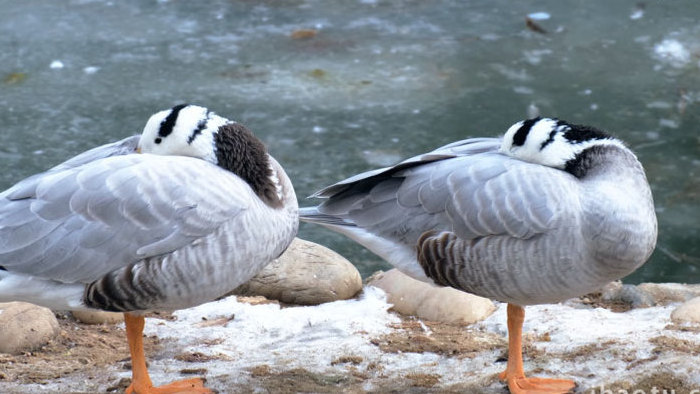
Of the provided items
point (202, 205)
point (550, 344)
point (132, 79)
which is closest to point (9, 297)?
point (202, 205)

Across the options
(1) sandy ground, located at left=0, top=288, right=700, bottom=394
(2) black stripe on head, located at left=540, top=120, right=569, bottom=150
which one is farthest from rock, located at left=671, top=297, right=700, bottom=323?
(2) black stripe on head, located at left=540, top=120, right=569, bottom=150

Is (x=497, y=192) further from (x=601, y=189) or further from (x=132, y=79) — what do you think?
(x=132, y=79)

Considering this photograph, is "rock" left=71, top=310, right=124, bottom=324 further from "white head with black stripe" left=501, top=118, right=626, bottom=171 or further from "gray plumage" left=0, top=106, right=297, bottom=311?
"white head with black stripe" left=501, top=118, right=626, bottom=171

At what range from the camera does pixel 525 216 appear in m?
3.61

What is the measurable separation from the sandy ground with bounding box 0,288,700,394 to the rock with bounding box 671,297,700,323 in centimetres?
5

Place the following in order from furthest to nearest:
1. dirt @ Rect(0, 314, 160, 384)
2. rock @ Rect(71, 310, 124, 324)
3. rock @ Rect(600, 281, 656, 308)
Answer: rock @ Rect(600, 281, 656, 308)
rock @ Rect(71, 310, 124, 324)
dirt @ Rect(0, 314, 160, 384)

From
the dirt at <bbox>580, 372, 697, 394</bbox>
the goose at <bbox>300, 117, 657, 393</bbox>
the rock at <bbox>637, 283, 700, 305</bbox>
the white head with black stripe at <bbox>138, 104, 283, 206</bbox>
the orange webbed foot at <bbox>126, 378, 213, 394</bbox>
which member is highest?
the white head with black stripe at <bbox>138, 104, 283, 206</bbox>

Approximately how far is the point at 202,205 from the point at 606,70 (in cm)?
521

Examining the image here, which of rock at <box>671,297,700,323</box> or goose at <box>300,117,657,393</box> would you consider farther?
rock at <box>671,297,700,323</box>

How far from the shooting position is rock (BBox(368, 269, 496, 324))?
15.5 ft

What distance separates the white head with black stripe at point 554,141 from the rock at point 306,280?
1.44m

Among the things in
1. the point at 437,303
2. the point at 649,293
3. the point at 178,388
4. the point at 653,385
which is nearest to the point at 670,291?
the point at 649,293

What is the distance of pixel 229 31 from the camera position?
8672 millimetres

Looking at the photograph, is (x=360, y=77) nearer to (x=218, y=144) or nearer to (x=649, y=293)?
(x=649, y=293)
